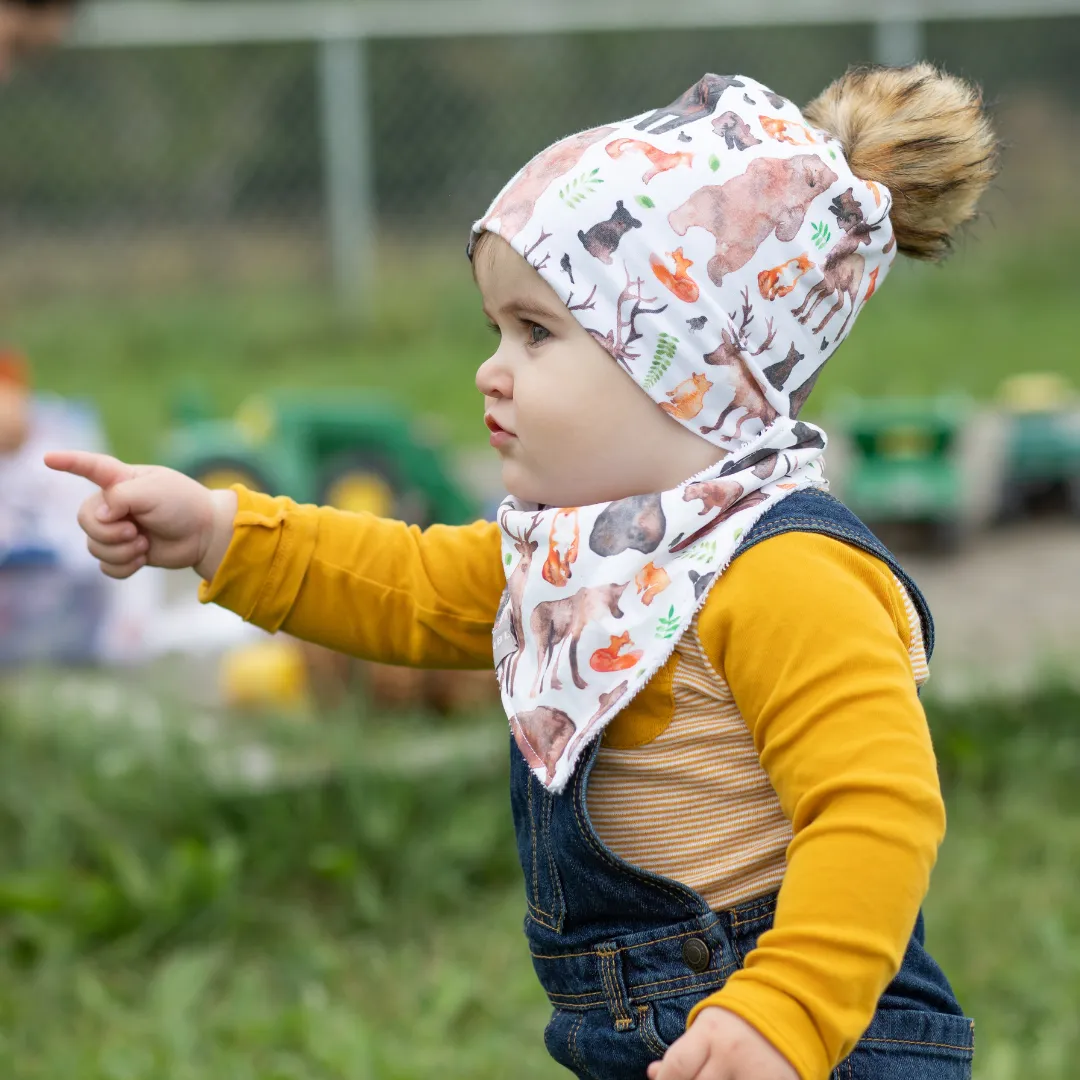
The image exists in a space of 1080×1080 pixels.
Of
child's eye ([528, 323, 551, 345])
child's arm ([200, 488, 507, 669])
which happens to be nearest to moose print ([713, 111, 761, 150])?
child's eye ([528, 323, 551, 345])

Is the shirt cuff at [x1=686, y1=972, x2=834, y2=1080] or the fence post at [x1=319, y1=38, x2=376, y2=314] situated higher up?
the fence post at [x1=319, y1=38, x2=376, y2=314]

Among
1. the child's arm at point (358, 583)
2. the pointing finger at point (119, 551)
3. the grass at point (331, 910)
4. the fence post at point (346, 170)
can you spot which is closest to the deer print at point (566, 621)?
the child's arm at point (358, 583)

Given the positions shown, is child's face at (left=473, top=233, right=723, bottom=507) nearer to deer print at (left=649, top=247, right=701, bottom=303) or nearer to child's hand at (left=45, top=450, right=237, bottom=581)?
deer print at (left=649, top=247, right=701, bottom=303)

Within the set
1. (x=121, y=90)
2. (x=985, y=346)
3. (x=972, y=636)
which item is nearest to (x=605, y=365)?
(x=972, y=636)

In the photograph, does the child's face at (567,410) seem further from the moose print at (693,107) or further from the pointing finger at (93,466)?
the pointing finger at (93,466)

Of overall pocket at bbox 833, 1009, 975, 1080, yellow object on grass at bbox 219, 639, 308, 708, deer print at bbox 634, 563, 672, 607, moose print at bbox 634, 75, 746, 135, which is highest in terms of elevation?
moose print at bbox 634, 75, 746, 135

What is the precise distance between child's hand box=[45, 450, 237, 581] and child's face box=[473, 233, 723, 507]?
1.18ft

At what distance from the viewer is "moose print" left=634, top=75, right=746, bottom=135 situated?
57.8 inches

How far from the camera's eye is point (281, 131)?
9.20m

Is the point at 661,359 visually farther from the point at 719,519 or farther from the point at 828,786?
the point at 828,786

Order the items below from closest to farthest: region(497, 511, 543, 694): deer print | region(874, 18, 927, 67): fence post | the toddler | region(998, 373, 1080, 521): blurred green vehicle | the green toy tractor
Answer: the toddler → region(497, 511, 543, 694): deer print → the green toy tractor → region(998, 373, 1080, 521): blurred green vehicle → region(874, 18, 927, 67): fence post

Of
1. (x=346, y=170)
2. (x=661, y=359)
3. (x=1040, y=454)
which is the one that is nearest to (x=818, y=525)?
(x=661, y=359)

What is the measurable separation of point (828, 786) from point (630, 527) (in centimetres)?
30

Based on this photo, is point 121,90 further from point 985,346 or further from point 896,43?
point 985,346
